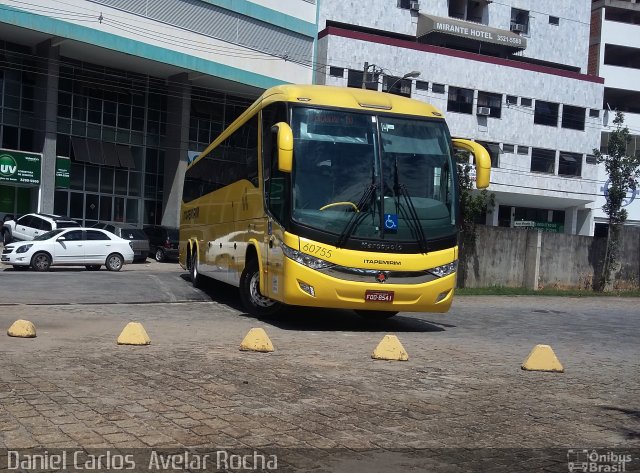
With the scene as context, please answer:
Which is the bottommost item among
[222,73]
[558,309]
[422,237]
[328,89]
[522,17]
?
[558,309]

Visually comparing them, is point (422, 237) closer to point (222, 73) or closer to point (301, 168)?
point (301, 168)

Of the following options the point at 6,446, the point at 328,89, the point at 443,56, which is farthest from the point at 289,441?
the point at 443,56

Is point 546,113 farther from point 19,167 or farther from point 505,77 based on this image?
point 19,167

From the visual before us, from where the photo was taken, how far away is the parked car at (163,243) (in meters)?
34.0

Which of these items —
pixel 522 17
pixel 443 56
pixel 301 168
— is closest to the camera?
pixel 301 168

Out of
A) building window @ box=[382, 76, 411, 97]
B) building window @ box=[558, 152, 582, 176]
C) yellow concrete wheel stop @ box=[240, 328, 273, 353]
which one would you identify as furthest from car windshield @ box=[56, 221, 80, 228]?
building window @ box=[558, 152, 582, 176]

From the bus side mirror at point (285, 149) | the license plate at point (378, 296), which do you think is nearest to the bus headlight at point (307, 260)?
the license plate at point (378, 296)

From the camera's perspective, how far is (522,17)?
5331 centimetres

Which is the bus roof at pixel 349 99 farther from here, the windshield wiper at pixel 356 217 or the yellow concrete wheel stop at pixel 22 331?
the yellow concrete wheel stop at pixel 22 331

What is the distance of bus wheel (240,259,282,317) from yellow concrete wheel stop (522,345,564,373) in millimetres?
5194

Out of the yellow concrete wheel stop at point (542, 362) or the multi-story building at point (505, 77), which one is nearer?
the yellow concrete wheel stop at point (542, 362)

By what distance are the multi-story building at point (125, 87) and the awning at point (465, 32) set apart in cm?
891

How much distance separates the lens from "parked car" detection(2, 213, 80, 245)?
1182 inches

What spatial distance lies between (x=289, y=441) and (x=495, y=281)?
21.4 metres
